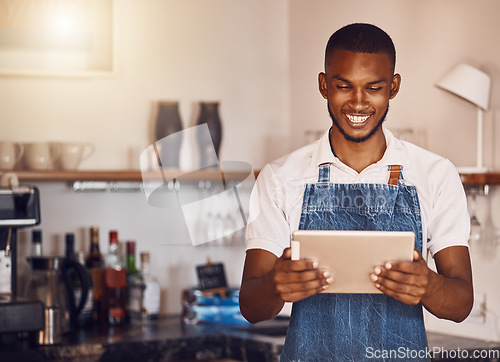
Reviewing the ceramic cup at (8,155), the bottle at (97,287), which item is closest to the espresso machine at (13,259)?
the ceramic cup at (8,155)

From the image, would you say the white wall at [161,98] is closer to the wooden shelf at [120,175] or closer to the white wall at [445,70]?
the wooden shelf at [120,175]

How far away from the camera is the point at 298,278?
0.98 metres

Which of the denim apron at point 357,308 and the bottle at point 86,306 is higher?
the denim apron at point 357,308

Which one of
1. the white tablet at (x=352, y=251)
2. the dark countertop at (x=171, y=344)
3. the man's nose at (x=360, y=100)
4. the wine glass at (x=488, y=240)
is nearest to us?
the white tablet at (x=352, y=251)

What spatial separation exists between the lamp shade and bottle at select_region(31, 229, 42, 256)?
136cm

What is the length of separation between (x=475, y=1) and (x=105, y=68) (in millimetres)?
1296

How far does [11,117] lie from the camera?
8.21 feet

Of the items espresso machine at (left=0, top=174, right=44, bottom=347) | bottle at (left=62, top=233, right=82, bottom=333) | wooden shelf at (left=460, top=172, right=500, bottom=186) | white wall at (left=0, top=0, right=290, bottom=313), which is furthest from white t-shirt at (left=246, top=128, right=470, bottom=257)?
white wall at (left=0, top=0, right=290, bottom=313)

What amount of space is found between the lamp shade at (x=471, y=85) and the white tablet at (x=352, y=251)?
39.0 inches

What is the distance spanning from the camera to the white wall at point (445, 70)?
188cm

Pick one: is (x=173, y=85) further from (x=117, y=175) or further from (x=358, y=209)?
A: (x=358, y=209)

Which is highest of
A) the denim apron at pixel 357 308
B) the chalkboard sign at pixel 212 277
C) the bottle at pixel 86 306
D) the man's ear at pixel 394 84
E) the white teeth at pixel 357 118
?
the man's ear at pixel 394 84

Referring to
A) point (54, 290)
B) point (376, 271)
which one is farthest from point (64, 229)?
point (376, 271)

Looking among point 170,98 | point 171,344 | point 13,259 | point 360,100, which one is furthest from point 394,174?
Result: point 170,98
